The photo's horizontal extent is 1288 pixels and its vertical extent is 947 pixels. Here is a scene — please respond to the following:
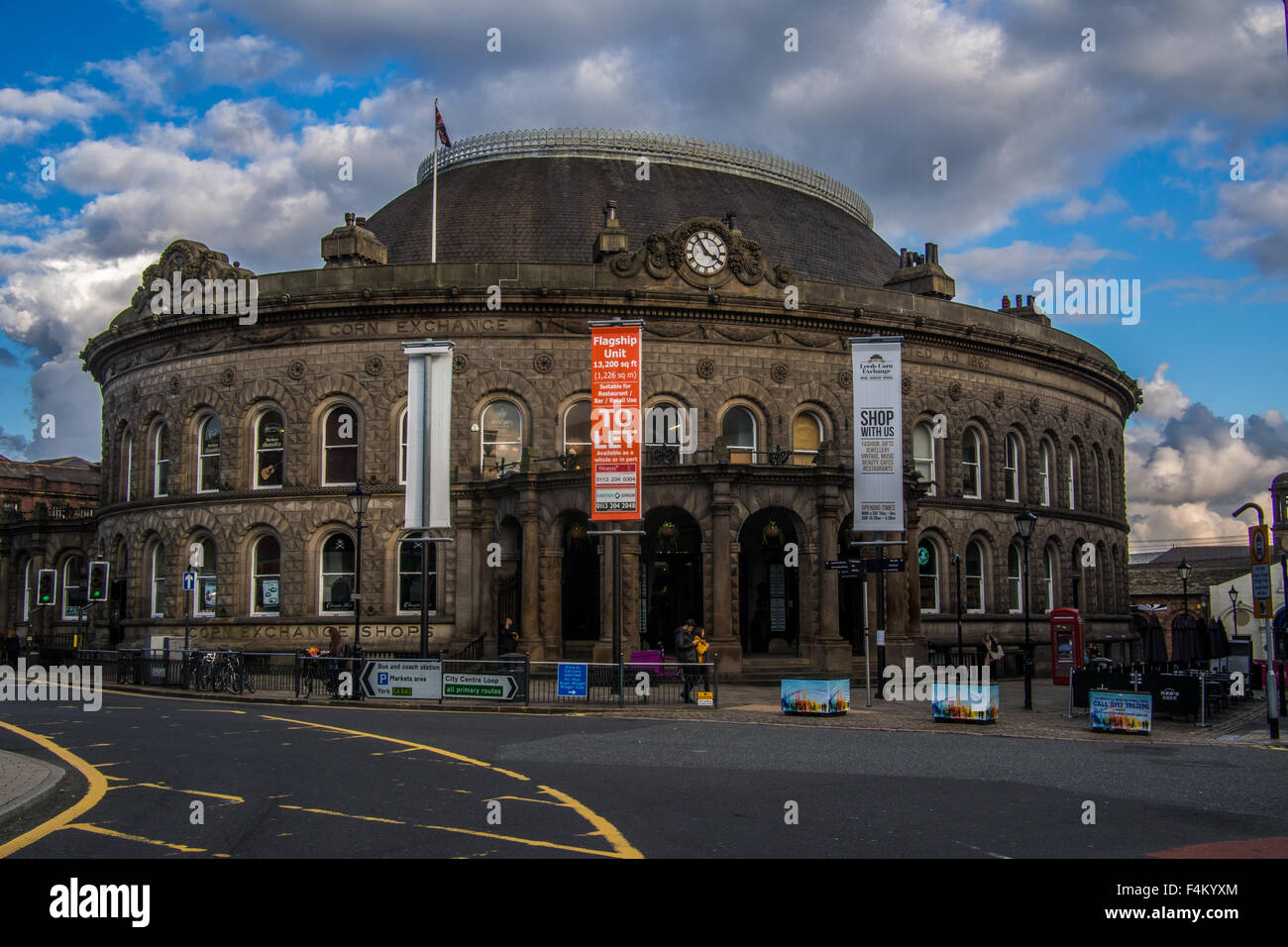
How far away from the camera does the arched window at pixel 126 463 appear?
44031mm

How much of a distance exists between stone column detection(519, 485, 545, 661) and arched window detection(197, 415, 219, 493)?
13.6m

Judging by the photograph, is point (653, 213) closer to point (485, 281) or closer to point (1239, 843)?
point (485, 281)

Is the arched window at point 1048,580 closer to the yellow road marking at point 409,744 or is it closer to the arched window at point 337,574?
the arched window at point 337,574

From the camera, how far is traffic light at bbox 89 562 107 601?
36.8 m

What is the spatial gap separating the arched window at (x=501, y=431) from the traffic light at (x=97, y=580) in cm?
1257

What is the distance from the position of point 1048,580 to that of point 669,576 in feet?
59.2

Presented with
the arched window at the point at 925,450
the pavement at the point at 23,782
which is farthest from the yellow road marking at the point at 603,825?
the arched window at the point at 925,450

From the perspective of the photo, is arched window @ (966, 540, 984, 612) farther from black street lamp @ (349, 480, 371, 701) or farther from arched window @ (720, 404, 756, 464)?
black street lamp @ (349, 480, 371, 701)

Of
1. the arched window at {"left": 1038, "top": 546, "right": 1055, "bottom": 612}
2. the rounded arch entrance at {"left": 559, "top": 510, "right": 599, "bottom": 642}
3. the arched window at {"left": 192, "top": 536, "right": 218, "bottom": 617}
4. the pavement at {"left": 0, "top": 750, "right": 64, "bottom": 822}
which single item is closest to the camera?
the pavement at {"left": 0, "top": 750, "right": 64, "bottom": 822}

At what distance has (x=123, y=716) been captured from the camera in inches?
909

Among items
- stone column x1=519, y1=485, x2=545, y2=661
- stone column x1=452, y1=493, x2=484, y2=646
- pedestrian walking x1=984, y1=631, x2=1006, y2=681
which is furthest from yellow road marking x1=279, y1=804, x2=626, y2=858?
pedestrian walking x1=984, y1=631, x2=1006, y2=681

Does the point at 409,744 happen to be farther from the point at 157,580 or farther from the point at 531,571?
the point at 157,580

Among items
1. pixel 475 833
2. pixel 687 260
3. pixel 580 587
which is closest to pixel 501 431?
pixel 580 587

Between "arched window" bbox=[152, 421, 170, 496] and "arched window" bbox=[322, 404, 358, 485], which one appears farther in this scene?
"arched window" bbox=[152, 421, 170, 496]
